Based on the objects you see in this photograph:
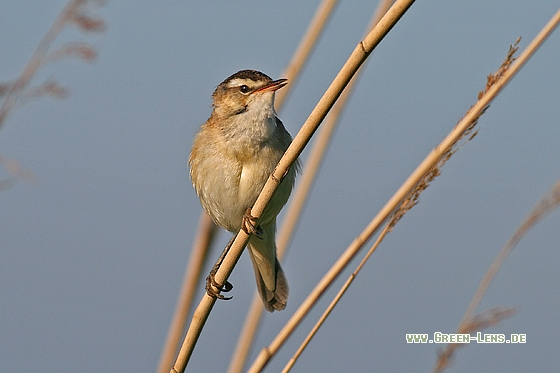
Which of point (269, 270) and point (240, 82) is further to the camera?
point (269, 270)

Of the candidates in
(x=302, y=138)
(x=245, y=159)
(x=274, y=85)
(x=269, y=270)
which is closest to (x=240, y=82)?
(x=274, y=85)

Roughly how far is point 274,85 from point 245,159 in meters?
0.38

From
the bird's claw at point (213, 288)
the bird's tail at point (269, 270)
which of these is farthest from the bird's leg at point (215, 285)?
the bird's tail at point (269, 270)

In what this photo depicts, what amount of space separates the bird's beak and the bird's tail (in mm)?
738

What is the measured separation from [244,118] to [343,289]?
46.2 inches

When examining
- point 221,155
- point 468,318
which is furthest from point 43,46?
point 468,318

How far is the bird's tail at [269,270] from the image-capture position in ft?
11.0

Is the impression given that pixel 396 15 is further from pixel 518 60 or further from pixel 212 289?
pixel 212 289

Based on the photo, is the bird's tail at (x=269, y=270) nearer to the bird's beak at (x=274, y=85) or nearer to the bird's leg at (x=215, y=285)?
the bird's leg at (x=215, y=285)

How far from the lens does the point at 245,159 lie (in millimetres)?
2986

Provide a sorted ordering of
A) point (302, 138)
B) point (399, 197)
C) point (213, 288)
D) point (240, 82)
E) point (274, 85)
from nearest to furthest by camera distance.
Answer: point (302, 138) < point (399, 197) < point (213, 288) < point (274, 85) < point (240, 82)

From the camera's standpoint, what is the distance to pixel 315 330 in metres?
2.15

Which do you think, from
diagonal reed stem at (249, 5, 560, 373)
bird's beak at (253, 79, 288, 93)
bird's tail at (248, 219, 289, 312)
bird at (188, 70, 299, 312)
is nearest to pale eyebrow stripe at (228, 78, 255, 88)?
bird at (188, 70, 299, 312)

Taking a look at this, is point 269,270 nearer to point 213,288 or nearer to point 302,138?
point 213,288
